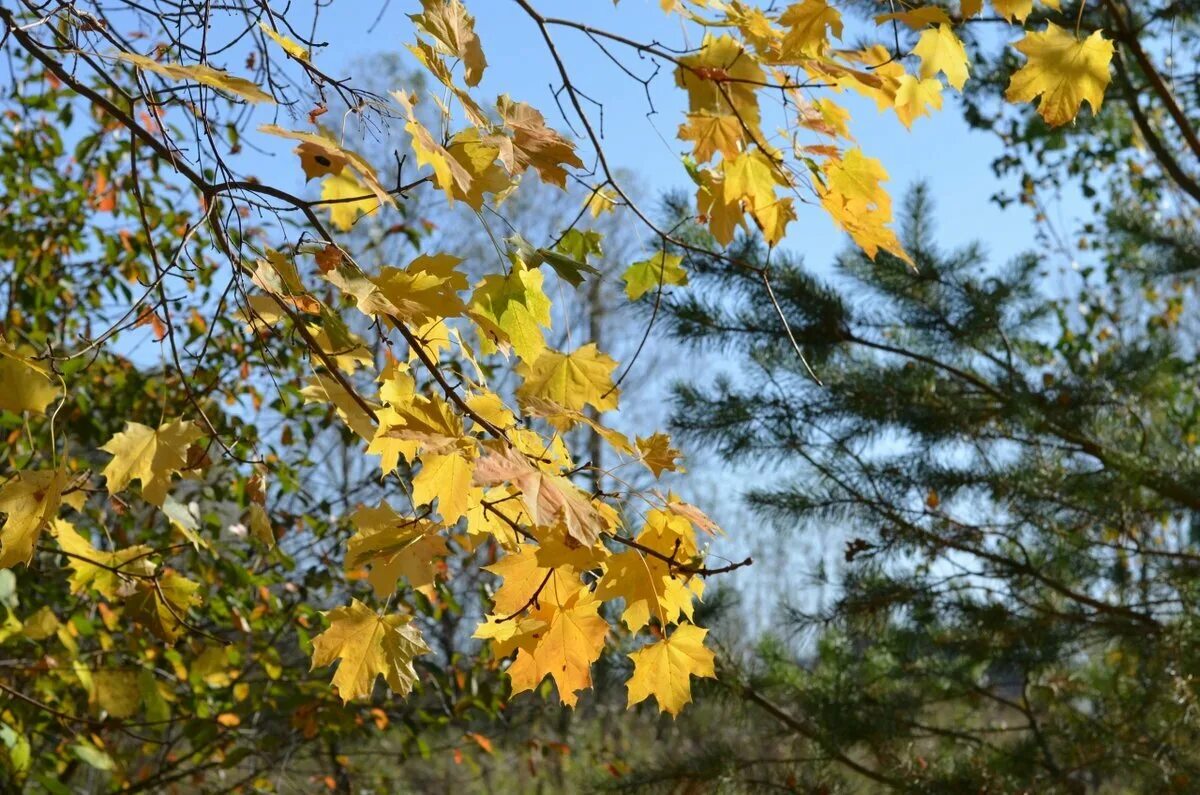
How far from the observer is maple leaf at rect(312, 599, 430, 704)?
981mm

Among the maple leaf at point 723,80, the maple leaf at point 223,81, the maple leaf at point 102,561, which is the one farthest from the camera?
the maple leaf at point 102,561

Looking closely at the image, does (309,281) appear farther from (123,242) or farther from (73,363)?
(73,363)

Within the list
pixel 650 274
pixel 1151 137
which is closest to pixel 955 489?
pixel 1151 137

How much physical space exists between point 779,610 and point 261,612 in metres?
1.36

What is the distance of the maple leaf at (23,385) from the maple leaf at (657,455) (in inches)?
18.8

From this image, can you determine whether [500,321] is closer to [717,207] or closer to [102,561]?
[717,207]

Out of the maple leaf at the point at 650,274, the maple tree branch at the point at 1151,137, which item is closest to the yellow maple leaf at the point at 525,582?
the maple leaf at the point at 650,274

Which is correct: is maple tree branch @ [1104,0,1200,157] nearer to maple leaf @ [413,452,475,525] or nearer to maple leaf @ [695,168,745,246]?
maple leaf @ [695,168,745,246]

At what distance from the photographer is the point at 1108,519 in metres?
2.67

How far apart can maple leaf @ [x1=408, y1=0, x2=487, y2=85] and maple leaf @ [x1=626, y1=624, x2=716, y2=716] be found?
1.65 feet

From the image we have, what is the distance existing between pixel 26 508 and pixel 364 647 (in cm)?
29

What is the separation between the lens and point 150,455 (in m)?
0.96

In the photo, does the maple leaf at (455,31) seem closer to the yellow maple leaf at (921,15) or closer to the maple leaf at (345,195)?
the maple leaf at (345,195)

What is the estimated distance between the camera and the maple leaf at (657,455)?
38.3 inches
